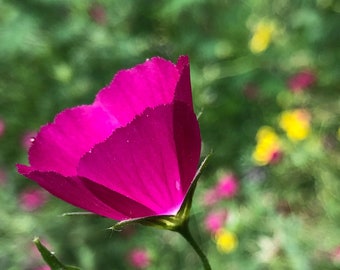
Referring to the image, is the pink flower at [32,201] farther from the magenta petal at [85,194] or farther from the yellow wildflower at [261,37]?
the magenta petal at [85,194]

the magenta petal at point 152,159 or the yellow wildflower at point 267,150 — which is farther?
the yellow wildflower at point 267,150

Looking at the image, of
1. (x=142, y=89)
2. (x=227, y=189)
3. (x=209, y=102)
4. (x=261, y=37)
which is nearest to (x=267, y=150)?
(x=227, y=189)

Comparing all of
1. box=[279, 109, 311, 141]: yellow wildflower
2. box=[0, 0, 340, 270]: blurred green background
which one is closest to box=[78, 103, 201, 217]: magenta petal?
box=[0, 0, 340, 270]: blurred green background

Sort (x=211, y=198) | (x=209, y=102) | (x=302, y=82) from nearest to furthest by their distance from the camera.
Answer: (x=211, y=198) < (x=302, y=82) < (x=209, y=102)

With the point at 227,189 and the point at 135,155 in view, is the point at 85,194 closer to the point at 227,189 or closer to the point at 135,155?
the point at 135,155

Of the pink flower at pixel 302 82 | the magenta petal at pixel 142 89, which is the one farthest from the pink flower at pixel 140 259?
the magenta petal at pixel 142 89

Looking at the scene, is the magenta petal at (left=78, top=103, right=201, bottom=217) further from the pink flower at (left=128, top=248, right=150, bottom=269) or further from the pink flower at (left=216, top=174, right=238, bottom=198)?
the pink flower at (left=128, top=248, right=150, bottom=269)
